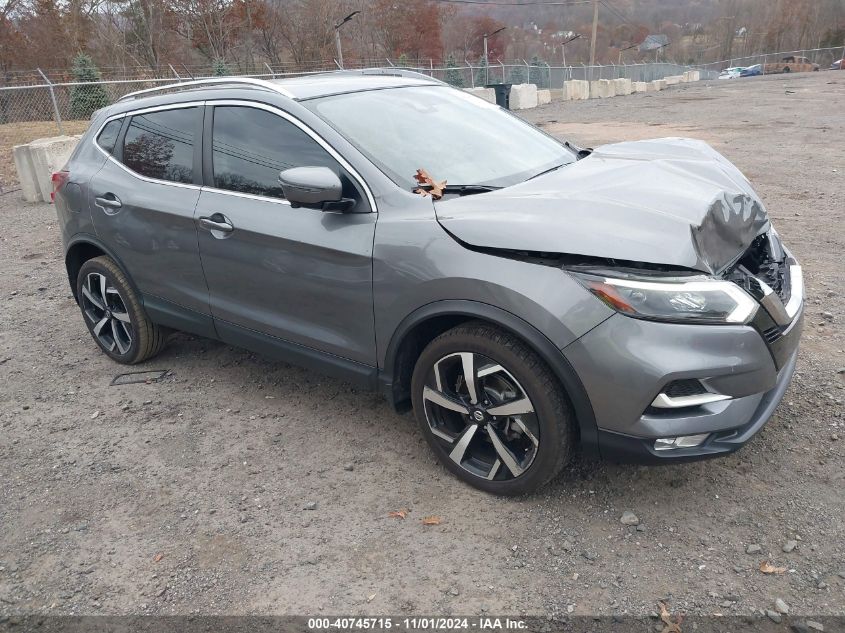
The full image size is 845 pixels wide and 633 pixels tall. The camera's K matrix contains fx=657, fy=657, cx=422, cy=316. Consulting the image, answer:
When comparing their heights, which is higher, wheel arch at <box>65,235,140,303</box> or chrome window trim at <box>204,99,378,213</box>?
chrome window trim at <box>204,99,378,213</box>

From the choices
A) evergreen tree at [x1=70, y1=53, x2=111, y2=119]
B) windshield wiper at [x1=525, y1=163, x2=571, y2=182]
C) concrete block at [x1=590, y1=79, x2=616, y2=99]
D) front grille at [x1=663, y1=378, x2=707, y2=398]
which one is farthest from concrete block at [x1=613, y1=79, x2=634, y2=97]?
front grille at [x1=663, y1=378, x2=707, y2=398]

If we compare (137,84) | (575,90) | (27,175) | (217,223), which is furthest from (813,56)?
(217,223)

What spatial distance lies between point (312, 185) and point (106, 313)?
7.82 feet

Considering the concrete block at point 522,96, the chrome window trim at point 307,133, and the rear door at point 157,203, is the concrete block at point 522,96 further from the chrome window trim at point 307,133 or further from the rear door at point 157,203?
the chrome window trim at point 307,133

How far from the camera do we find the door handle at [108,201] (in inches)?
159

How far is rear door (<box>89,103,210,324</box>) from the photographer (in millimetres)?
3682

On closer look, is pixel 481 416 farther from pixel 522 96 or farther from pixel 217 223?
pixel 522 96

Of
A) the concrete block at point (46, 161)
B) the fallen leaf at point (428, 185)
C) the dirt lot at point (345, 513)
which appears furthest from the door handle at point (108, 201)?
the concrete block at point (46, 161)

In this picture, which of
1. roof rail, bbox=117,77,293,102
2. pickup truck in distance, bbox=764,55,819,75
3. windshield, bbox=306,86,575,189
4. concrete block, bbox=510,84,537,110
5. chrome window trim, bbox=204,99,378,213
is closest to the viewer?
chrome window trim, bbox=204,99,378,213

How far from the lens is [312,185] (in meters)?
2.86

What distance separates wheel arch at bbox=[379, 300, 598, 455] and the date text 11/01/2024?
2.36 feet

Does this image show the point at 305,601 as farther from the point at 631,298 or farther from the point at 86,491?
the point at 631,298

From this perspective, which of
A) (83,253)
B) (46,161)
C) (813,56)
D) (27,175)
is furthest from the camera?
(813,56)

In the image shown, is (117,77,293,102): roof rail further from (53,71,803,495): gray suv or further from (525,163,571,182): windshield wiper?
(525,163,571,182): windshield wiper
